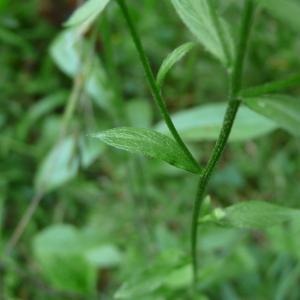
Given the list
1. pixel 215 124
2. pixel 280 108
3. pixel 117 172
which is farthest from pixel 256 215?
pixel 117 172

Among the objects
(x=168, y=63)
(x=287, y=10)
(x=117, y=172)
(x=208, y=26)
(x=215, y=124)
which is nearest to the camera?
(x=287, y=10)

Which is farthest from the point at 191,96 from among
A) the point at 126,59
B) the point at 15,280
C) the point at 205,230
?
the point at 15,280

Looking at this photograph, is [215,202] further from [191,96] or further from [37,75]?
[37,75]

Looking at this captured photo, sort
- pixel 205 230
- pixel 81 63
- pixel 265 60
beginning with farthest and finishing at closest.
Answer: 1. pixel 265 60
2. pixel 205 230
3. pixel 81 63

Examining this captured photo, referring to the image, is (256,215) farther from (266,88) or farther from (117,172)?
(117,172)

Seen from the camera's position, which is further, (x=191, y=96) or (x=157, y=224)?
(x=191, y=96)
